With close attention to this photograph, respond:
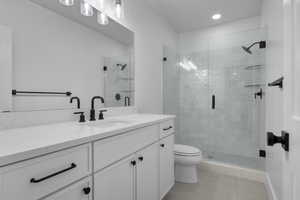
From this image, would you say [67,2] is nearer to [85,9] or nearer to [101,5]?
[85,9]

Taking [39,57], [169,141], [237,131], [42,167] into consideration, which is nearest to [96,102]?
[39,57]

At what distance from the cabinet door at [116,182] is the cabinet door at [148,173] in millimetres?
88

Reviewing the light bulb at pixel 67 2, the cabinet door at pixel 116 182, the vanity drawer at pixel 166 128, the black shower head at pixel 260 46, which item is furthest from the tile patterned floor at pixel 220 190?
the light bulb at pixel 67 2

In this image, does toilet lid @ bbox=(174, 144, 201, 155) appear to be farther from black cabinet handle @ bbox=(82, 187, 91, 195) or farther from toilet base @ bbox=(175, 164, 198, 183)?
black cabinet handle @ bbox=(82, 187, 91, 195)

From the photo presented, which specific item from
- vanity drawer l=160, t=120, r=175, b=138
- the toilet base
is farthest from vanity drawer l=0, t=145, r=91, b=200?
the toilet base

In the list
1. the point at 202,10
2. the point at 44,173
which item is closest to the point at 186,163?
the point at 44,173

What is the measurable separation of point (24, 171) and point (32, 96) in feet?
2.23

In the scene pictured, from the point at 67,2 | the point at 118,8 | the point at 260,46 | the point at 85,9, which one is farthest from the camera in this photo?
the point at 260,46

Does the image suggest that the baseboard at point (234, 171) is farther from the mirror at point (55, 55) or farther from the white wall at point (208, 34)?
the white wall at point (208, 34)

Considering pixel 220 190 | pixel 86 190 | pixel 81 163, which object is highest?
pixel 81 163

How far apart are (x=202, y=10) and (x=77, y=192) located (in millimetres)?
2622

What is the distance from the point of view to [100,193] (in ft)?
2.81

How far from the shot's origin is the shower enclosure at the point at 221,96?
2410mm

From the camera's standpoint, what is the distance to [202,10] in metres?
2.37
